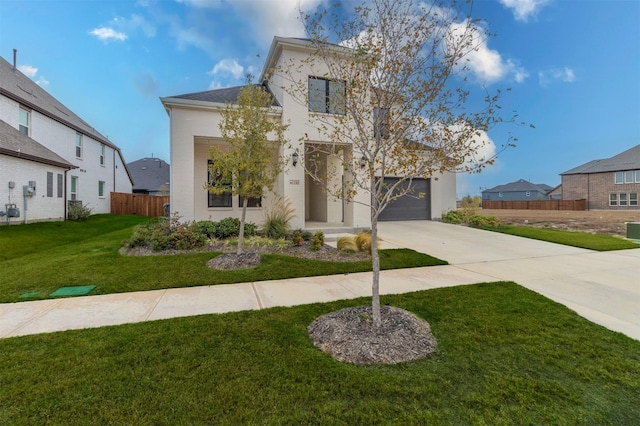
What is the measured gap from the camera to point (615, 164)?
Answer: 3209 centimetres

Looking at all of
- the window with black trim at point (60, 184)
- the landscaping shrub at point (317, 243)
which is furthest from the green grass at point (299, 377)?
the window with black trim at point (60, 184)

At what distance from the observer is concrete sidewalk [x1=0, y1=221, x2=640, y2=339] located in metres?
3.77

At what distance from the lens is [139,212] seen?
21344 mm

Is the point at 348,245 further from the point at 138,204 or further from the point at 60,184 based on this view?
the point at 138,204

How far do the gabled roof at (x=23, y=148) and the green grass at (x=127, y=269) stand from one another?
5.74m

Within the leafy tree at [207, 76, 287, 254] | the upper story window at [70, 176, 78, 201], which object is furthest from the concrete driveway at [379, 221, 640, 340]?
the upper story window at [70, 176, 78, 201]

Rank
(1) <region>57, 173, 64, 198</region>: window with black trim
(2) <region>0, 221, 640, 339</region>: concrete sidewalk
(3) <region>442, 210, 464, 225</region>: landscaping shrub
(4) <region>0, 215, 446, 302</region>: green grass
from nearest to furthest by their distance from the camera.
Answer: (2) <region>0, 221, 640, 339</region>: concrete sidewalk, (4) <region>0, 215, 446, 302</region>: green grass, (3) <region>442, 210, 464, 225</region>: landscaping shrub, (1) <region>57, 173, 64, 198</region>: window with black trim

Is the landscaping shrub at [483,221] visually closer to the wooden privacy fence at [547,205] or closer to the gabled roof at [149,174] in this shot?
the gabled roof at [149,174]

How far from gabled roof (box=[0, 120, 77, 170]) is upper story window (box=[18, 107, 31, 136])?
0.49 m

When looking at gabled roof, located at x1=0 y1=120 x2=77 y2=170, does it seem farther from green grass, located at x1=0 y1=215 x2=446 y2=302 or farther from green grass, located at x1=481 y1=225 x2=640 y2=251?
green grass, located at x1=481 y1=225 x2=640 y2=251

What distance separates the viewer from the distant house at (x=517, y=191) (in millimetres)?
56438

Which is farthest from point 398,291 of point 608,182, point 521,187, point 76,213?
point 521,187

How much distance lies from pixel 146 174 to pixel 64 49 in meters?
23.0

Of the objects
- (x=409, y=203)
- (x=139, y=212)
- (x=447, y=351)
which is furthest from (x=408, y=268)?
(x=139, y=212)
